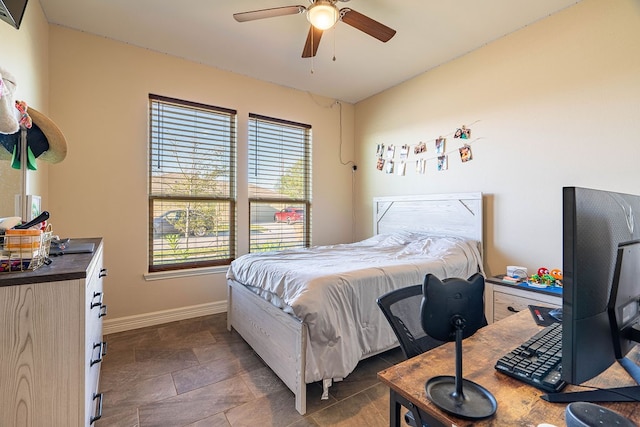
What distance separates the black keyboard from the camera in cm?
72

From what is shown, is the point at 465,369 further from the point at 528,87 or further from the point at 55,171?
the point at 55,171

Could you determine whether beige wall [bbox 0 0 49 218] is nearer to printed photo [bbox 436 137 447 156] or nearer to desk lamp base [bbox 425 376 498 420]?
desk lamp base [bbox 425 376 498 420]

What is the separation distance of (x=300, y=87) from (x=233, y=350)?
3.20 meters

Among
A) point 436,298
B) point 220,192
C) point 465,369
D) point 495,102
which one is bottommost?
point 465,369

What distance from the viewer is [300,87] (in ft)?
12.6

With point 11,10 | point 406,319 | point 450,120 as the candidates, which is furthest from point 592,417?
point 450,120

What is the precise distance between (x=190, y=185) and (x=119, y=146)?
74cm

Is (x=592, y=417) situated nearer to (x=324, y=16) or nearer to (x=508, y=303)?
(x=508, y=303)

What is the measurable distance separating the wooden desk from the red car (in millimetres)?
2994

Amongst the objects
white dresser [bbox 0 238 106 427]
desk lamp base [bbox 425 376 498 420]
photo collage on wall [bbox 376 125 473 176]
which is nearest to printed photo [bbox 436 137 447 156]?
photo collage on wall [bbox 376 125 473 176]

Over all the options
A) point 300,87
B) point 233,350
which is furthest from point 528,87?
point 233,350

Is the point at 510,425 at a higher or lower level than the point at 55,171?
lower

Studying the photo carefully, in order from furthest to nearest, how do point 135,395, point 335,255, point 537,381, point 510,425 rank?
point 335,255
point 135,395
point 537,381
point 510,425

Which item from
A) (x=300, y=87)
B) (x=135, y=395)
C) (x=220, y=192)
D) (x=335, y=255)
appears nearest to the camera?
(x=135, y=395)
